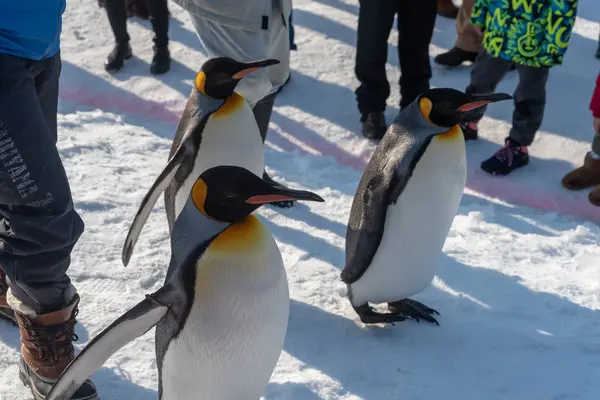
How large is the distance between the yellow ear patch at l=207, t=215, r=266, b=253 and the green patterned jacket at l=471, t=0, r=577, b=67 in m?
1.98

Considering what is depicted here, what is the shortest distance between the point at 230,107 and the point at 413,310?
82cm

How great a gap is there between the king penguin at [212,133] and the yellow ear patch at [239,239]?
0.61 m

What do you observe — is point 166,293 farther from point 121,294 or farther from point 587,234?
point 587,234

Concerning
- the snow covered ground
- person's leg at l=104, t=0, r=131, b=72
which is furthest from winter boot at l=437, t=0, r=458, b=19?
person's leg at l=104, t=0, r=131, b=72

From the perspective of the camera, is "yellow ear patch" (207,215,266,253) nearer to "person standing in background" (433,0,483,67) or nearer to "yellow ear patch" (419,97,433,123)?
"yellow ear patch" (419,97,433,123)

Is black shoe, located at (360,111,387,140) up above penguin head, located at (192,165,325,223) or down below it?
below

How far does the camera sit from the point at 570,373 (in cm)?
188

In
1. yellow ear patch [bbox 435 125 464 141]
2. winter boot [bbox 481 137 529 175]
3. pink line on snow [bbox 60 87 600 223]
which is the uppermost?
yellow ear patch [bbox 435 125 464 141]

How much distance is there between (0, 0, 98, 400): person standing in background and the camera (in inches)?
57.4

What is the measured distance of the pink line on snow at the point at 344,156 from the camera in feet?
9.74

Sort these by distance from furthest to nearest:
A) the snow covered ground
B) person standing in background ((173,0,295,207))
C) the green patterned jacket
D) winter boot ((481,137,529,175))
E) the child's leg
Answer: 1. winter boot ((481,137,529,175))
2. the child's leg
3. the green patterned jacket
4. person standing in background ((173,0,295,207))
5. the snow covered ground

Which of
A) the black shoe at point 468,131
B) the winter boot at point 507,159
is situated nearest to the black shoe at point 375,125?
the black shoe at point 468,131

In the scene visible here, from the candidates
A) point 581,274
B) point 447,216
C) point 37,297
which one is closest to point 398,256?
point 447,216

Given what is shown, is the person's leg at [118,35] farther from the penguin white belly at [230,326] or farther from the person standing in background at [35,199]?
the penguin white belly at [230,326]
